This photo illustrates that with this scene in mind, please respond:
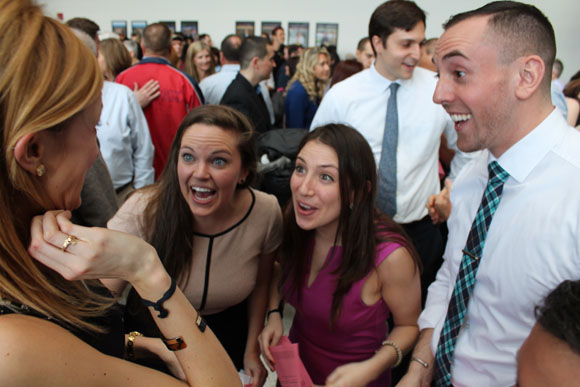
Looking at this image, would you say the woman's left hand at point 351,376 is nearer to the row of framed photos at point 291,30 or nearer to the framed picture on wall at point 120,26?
the row of framed photos at point 291,30

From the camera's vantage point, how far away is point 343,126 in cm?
170

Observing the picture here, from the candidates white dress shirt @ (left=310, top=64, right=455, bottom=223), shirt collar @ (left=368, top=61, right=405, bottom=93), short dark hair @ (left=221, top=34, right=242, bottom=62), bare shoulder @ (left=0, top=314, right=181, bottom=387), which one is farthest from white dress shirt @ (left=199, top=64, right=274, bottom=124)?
bare shoulder @ (left=0, top=314, right=181, bottom=387)

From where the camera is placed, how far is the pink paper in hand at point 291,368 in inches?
52.1

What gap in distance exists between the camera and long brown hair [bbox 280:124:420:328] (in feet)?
5.11

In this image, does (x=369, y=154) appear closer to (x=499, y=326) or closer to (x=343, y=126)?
(x=343, y=126)

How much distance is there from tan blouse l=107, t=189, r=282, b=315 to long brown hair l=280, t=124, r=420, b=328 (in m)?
0.16

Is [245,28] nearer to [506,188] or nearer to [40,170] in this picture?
[506,188]

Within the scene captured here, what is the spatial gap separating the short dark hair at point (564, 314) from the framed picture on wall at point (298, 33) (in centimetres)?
834

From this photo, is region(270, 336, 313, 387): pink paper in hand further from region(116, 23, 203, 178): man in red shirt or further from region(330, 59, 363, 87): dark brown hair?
region(330, 59, 363, 87): dark brown hair

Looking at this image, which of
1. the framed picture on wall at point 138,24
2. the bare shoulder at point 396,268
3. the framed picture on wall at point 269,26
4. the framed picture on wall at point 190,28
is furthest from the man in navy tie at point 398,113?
the framed picture on wall at point 138,24

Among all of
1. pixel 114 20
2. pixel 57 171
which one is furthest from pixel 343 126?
pixel 114 20

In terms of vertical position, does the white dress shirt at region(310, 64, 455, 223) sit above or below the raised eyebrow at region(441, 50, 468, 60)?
below

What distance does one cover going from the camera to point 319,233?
1.76m

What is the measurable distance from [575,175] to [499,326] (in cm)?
46
